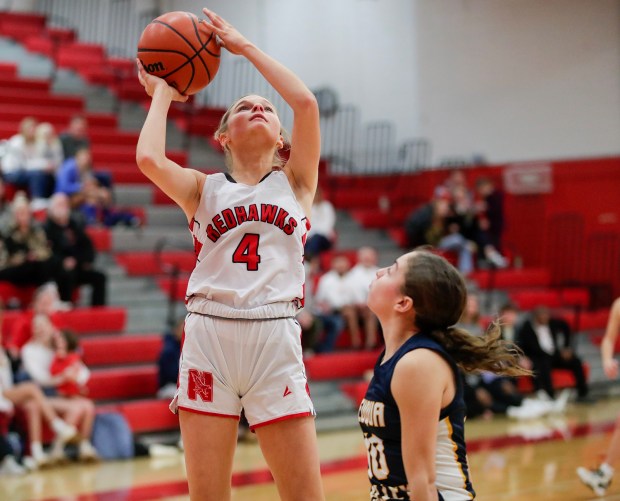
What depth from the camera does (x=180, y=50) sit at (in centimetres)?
334

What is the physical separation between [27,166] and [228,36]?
851 centimetres

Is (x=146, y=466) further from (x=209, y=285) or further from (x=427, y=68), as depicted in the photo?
(x=427, y=68)

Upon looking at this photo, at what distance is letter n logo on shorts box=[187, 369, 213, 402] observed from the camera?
3047 millimetres

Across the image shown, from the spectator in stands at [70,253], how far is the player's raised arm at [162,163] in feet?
21.6

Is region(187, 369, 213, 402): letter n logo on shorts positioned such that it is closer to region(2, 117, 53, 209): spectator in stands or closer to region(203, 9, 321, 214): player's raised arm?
region(203, 9, 321, 214): player's raised arm

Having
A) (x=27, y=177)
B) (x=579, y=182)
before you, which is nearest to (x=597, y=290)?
(x=579, y=182)

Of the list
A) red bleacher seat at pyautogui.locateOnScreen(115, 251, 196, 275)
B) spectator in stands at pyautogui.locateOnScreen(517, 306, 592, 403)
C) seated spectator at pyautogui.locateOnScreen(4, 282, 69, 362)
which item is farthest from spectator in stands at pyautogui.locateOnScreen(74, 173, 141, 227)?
spectator in stands at pyautogui.locateOnScreen(517, 306, 592, 403)

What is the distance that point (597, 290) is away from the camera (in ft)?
45.5

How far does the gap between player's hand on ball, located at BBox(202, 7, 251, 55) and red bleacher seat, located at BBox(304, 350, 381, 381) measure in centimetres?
725

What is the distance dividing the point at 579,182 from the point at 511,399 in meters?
4.85

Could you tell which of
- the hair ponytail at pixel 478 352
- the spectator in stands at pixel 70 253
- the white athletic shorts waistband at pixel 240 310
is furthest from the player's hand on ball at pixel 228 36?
the spectator in stands at pixel 70 253

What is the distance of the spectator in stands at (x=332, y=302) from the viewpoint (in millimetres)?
10883

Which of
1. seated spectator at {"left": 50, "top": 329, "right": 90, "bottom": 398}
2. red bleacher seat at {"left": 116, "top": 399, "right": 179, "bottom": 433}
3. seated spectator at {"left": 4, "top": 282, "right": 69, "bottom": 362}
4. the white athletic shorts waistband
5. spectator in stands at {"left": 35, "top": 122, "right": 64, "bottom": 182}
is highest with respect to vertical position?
spectator in stands at {"left": 35, "top": 122, "right": 64, "bottom": 182}

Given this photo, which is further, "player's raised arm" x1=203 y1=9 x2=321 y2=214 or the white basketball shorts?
"player's raised arm" x1=203 y1=9 x2=321 y2=214
